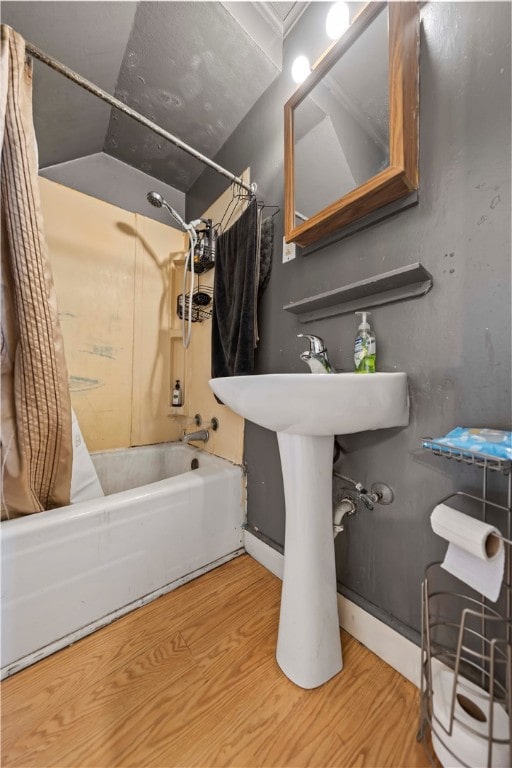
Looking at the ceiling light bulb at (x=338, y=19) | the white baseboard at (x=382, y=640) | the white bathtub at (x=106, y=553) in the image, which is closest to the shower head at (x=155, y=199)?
the ceiling light bulb at (x=338, y=19)

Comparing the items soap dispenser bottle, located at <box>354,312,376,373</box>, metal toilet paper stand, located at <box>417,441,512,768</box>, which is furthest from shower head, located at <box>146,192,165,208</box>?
metal toilet paper stand, located at <box>417,441,512,768</box>

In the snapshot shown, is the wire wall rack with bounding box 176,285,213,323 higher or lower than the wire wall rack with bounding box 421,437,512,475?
higher

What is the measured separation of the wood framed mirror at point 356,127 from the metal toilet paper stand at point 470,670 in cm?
68

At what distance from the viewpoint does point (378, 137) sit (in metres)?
0.75

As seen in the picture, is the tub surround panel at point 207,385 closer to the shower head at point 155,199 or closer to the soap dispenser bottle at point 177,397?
the soap dispenser bottle at point 177,397

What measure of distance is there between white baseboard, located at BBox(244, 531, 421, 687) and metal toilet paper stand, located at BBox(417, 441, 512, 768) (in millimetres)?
64

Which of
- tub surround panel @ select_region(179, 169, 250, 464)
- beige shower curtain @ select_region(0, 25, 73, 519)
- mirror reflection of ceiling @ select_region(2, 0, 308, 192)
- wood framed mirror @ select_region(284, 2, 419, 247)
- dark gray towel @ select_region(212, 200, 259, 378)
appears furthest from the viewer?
tub surround panel @ select_region(179, 169, 250, 464)

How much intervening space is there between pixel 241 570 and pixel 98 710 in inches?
22.7

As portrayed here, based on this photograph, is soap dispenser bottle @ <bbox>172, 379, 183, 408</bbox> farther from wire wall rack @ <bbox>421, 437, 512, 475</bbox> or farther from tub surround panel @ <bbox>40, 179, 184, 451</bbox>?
wire wall rack @ <bbox>421, 437, 512, 475</bbox>

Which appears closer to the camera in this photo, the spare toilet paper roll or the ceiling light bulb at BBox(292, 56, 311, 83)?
the spare toilet paper roll

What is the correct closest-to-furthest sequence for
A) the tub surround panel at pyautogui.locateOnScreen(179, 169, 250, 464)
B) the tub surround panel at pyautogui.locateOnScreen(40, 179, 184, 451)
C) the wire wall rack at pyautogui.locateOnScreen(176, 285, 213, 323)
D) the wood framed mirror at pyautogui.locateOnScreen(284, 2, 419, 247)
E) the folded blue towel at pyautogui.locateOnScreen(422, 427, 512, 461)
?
1. the folded blue towel at pyautogui.locateOnScreen(422, 427, 512, 461)
2. the wood framed mirror at pyautogui.locateOnScreen(284, 2, 419, 247)
3. the tub surround panel at pyautogui.locateOnScreen(179, 169, 250, 464)
4. the tub surround panel at pyautogui.locateOnScreen(40, 179, 184, 451)
5. the wire wall rack at pyautogui.locateOnScreen(176, 285, 213, 323)

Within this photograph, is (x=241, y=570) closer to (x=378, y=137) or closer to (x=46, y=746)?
(x=46, y=746)

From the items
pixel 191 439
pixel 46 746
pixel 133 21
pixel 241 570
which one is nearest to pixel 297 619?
pixel 241 570

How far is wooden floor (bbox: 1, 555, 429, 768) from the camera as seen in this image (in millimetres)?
572
